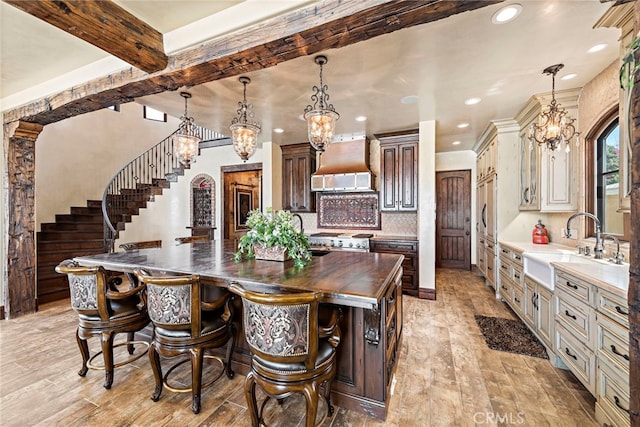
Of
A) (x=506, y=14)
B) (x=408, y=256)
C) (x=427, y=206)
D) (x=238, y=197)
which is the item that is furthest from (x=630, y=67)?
(x=238, y=197)

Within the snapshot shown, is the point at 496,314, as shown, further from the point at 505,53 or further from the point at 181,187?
the point at 181,187

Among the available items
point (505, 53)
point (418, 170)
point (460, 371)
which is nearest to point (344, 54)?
point (505, 53)

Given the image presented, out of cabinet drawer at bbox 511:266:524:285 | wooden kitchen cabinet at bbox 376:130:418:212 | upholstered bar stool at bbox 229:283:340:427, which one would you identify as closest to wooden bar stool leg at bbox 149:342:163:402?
upholstered bar stool at bbox 229:283:340:427

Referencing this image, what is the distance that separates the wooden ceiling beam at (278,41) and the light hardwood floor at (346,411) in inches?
99.6

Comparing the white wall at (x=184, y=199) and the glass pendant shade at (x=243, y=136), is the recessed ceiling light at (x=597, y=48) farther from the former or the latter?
the white wall at (x=184, y=199)

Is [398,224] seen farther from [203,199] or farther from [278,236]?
[203,199]

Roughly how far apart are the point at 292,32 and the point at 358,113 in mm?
2345

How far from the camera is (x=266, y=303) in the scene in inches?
53.9

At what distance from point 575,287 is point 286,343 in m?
2.18

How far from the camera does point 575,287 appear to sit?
201 centimetres

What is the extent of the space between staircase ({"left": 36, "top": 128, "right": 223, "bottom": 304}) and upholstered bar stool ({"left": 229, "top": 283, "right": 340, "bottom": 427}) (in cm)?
465

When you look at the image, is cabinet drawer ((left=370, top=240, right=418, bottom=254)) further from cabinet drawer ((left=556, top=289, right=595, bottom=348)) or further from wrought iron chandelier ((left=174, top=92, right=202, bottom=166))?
wrought iron chandelier ((left=174, top=92, right=202, bottom=166))

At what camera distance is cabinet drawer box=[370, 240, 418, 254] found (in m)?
4.31

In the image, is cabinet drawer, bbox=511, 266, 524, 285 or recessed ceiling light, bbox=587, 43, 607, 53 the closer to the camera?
recessed ceiling light, bbox=587, 43, 607, 53
